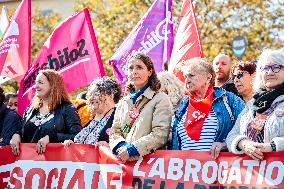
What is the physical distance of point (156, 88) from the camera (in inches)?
242

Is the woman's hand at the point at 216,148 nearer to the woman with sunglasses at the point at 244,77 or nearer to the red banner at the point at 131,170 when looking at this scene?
the red banner at the point at 131,170

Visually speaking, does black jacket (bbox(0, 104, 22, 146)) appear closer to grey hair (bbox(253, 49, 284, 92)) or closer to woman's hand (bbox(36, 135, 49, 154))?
woman's hand (bbox(36, 135, 49, 154))

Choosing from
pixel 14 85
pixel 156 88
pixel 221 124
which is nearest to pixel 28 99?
pixel 156 88

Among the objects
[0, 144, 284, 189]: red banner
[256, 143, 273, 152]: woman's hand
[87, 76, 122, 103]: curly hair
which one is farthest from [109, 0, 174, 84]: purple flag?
[256, 143, 273, 152]: woman's hand

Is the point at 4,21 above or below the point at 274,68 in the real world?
above

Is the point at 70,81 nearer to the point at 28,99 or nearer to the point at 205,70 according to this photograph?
the point at 28,99

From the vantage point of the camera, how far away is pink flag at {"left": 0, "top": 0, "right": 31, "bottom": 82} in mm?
9398

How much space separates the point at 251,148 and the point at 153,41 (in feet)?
12.6

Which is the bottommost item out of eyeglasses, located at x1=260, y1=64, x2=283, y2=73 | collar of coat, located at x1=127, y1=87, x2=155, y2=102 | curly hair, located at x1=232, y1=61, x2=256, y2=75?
collar of coat, located at x1=127, y1=87, x2=155, y2=102

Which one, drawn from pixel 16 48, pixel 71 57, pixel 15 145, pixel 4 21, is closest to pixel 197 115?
pixel 15 145

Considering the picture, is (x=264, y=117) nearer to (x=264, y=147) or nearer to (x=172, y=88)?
(x=264, y=147)

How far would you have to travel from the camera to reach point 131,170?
6129 mm

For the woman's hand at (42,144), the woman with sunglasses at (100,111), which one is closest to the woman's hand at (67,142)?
the woman with sunglasses at (100,111)

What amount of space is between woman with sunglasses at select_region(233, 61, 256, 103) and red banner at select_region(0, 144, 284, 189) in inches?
63.8
